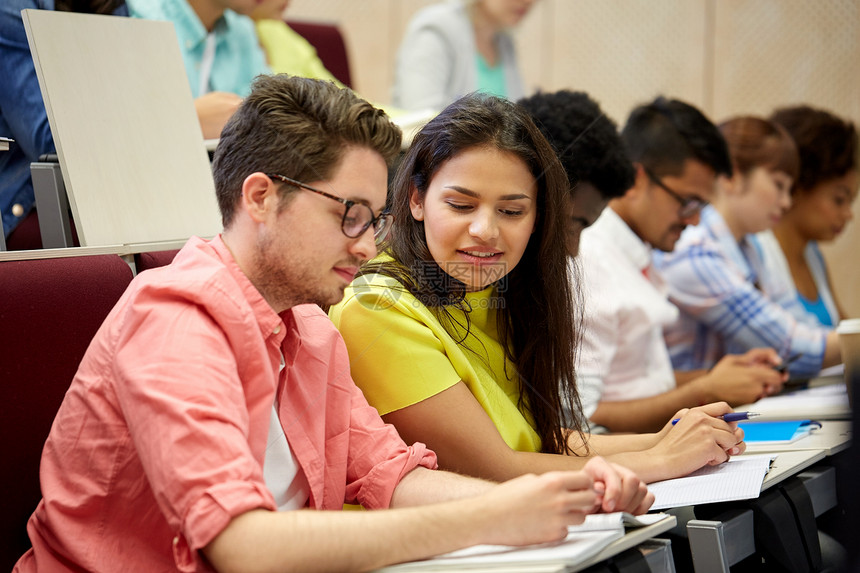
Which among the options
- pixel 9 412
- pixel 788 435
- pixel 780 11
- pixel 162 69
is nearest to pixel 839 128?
pixel 780 11

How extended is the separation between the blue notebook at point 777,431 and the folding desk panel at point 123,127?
2.52ft

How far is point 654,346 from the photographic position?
1549 millimetres

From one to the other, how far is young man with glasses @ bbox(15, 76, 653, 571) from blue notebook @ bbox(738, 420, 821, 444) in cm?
48

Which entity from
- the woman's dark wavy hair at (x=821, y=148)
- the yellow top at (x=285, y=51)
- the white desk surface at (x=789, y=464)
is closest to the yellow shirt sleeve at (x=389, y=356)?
the white desk surface at (x=789, y=464)

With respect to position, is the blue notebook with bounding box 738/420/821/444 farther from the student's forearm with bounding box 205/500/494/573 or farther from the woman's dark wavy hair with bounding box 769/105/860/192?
the woman's dark wavy hair with bounding box 769/105/860/192

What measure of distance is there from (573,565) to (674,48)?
255cm

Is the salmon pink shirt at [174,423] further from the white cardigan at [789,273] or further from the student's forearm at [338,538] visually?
the white cardigan at [789,273]

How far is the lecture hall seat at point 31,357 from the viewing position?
78 centimetres

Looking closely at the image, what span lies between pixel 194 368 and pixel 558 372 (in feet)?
1.76

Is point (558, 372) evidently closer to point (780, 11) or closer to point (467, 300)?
point (467, 300)

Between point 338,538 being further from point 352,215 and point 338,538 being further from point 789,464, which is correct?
point 789,464

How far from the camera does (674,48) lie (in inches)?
114

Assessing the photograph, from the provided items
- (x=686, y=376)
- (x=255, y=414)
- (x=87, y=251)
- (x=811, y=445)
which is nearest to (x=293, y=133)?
(x=255, y=414)

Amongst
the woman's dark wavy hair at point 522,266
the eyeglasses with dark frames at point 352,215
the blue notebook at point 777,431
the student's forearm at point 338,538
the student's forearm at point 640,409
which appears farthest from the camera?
the student's forearm at point 640,409
